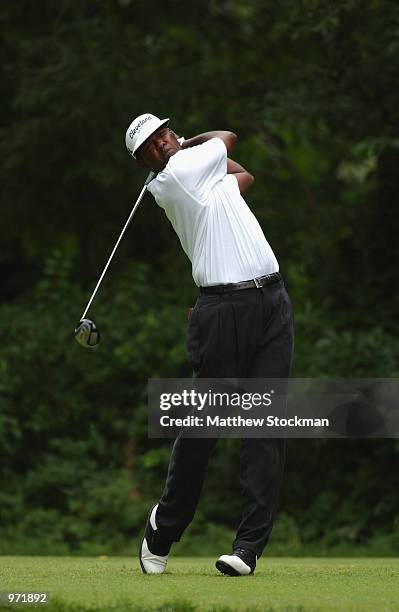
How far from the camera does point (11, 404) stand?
11.3m

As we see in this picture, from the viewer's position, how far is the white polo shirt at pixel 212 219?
17.6 ft

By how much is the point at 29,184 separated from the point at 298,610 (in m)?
9.30

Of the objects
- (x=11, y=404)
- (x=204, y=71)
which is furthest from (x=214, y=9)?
(x=11, y=404)

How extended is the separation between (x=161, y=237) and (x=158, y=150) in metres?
7.63

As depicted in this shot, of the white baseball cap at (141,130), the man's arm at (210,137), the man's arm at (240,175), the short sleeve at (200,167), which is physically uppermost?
the white baseball cap at (141,130)

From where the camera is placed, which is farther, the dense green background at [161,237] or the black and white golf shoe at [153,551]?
the dense green background at [161,237]

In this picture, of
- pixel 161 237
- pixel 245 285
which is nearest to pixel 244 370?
pixel 245 285

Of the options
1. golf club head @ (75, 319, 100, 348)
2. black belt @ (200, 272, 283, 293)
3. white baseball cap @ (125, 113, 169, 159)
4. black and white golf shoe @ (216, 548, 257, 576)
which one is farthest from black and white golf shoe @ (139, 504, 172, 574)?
white baseball cap @ (125, 113, 169, 159)

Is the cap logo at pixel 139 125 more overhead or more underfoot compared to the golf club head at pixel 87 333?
more overhead

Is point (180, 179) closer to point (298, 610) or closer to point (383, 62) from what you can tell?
point (298, 610)

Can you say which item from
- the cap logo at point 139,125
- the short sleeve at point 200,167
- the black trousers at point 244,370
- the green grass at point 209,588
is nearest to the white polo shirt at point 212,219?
the short sleeve at point 200,167

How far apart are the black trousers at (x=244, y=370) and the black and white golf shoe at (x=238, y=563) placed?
3 centimetres

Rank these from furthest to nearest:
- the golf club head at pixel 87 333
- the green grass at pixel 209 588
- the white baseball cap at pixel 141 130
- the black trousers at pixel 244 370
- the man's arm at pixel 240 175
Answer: the golf club head at pixel 87 333 → the man's arm at pixel 240 175 → the white baseball cap at pixel 141 130 → the black trousers at pixel 244 370 → the green grass at pixel 209 588

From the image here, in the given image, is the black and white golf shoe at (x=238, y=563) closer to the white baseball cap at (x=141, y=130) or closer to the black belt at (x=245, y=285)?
the black belt at (x=245, y=285)
